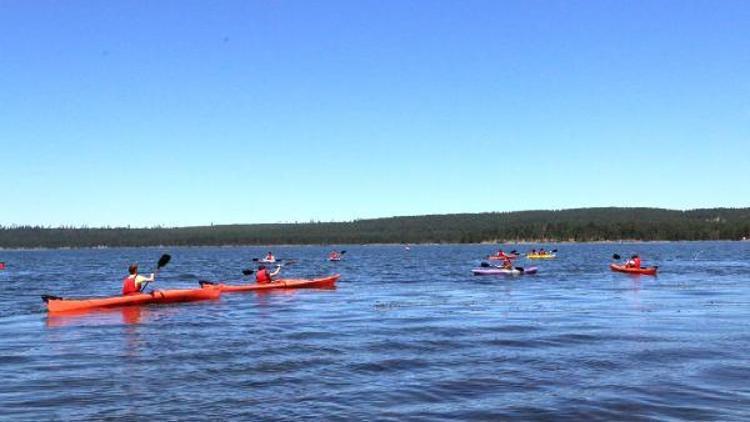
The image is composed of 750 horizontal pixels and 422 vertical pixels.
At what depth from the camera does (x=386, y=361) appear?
17.1m

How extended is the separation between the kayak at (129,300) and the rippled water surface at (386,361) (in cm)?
50

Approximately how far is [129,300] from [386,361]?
16.7 metres

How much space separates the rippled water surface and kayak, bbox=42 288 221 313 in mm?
501

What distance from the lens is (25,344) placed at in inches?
826

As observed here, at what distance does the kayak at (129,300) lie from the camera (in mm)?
28453

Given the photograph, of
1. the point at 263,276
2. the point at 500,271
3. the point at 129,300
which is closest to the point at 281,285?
the point at 263,276

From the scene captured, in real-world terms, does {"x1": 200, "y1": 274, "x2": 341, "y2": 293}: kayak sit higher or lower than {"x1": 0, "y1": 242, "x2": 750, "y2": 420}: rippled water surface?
higher

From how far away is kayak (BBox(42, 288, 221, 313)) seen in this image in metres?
28.5

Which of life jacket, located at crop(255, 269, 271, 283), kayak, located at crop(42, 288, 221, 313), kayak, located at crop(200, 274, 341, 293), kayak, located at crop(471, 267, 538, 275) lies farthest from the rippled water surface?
kayak, located at crop(471, 267, 538, 275)

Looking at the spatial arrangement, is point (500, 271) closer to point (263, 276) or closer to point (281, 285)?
point (281, 285)

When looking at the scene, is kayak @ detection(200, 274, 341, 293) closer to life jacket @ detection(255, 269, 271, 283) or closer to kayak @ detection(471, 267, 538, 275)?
life jacket @ detection(255, 269, 271, 283)

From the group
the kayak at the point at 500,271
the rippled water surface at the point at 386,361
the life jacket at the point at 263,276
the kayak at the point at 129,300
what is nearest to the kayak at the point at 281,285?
the life jacket at the point at 263,276

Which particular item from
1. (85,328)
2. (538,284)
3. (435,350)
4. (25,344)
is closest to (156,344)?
(25,344)

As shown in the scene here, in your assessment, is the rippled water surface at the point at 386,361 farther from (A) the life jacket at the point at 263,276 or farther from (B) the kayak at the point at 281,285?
(A) the life jacket at the point at 263,276
